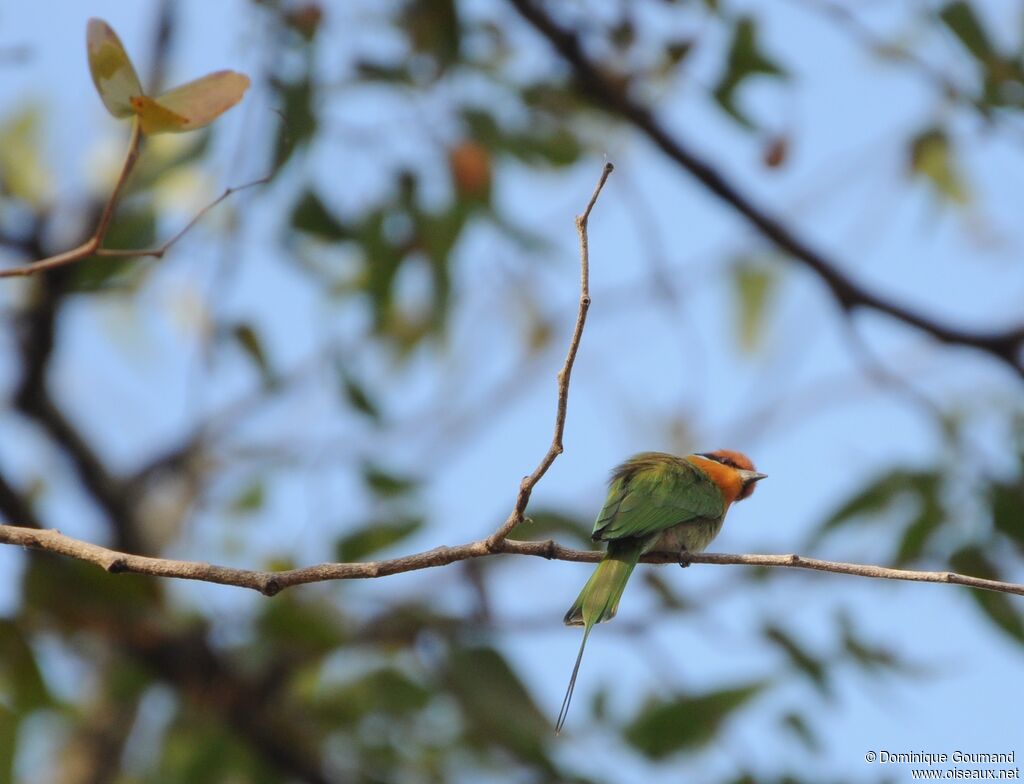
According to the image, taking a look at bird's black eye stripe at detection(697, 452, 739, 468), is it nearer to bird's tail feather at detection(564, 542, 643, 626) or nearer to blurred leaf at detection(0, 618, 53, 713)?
bird's tail feather at detection(564, 542, 643, 626)

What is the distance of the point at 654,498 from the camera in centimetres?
203

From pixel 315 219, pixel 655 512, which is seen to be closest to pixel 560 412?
pixel 655 512

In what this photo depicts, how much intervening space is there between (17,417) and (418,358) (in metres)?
1.22

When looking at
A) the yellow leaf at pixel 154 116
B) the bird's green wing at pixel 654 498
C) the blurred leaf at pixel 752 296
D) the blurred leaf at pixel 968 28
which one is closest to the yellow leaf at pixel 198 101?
the yellow leaf at pixel 154 116

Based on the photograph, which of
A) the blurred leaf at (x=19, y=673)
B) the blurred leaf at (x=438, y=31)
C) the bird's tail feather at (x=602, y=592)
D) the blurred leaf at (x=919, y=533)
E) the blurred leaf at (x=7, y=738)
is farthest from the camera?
the blurred leaf at (x=438, y=31)

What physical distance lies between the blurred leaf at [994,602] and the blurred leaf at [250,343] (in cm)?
160

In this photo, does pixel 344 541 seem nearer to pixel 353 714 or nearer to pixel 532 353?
pixel 353 714

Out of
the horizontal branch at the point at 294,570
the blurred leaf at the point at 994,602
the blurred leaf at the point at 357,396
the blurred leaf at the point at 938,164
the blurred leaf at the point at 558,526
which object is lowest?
the horizontal branch at the point at 294,570

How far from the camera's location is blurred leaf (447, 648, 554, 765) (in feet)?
9.11

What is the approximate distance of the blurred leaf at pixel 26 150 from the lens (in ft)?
12.1

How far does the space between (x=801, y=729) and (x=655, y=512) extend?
1040 millimetres

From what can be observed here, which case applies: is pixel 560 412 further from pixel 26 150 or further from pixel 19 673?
pixel 26 150

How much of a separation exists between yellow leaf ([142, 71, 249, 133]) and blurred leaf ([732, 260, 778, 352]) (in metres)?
2.85

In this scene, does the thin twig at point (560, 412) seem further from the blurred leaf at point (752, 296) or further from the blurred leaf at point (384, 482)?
the blurred leaf at point (752, 296)
